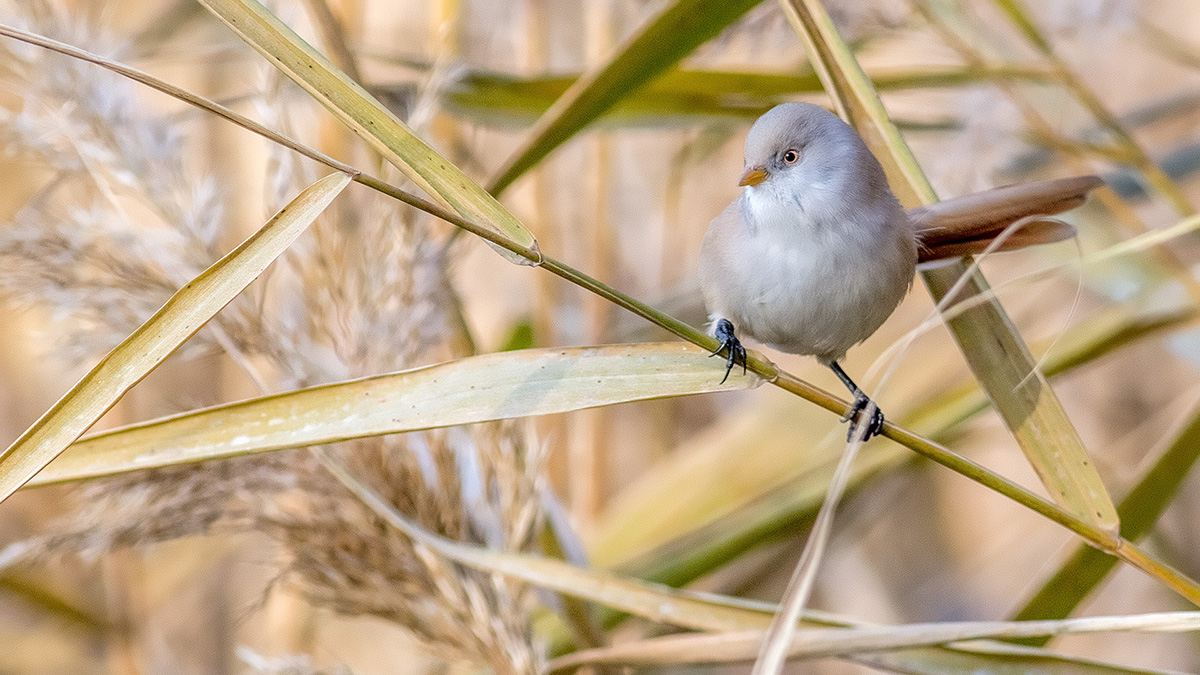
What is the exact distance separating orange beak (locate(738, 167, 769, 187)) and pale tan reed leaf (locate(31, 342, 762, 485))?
0.21 meters

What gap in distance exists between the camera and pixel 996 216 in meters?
0.71

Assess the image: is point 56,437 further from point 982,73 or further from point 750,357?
point 982,73

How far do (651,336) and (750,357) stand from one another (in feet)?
2.85

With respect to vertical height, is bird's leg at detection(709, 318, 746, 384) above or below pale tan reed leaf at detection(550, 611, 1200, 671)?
above

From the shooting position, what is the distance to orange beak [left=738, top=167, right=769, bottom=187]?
0.77 meters

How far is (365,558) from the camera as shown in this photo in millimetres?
922

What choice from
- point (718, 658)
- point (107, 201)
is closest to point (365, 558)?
point (718, 658)

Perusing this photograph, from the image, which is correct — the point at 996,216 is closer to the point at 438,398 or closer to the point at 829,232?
the point at 829,232

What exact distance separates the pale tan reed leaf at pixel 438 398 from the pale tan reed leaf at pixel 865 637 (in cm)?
20

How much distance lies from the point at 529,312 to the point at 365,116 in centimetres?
95

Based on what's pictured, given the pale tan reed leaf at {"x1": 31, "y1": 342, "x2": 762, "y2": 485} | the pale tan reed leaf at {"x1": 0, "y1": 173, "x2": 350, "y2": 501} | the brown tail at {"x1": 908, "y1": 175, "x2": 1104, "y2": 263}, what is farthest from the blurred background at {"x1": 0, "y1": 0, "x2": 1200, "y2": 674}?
the pale tan reed leaf at {"x1": 0, "y1": 173, "x2": 350, "y2": 501}

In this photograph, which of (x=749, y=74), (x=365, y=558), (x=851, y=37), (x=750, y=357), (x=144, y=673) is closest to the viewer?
(x=750, y=357)

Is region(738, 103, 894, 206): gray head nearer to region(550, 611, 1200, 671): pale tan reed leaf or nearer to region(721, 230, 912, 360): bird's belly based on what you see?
region(721, 230, 912, 360): bird's belly

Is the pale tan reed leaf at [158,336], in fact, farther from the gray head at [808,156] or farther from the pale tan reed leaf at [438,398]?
the gray head at [808,156]
